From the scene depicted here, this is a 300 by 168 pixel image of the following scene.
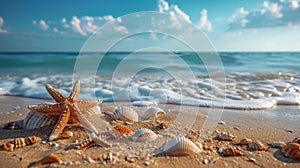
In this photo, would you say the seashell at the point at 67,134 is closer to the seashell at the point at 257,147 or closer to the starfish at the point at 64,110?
the starfish at the point at 64,110

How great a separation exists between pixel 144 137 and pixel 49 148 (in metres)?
0.98

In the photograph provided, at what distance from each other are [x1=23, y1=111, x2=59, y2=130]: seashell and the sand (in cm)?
7

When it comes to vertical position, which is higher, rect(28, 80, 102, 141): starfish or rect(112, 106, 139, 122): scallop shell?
rect(28, 80, 102, 141): starfish

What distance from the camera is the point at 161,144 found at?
246 centimetres

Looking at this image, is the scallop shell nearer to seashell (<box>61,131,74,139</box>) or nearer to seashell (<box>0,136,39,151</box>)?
seashell (<box>61,131,74,139</box>)

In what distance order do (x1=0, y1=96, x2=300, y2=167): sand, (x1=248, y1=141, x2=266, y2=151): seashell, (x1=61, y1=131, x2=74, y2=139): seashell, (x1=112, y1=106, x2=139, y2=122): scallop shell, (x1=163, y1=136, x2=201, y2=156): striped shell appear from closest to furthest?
(x1=0, y1=96, x2=300, y2=167): sand, (x1=163, y1=136, x2=201, y2=156): striped shell, (x1=248, y1=141, x2=266, y2=151): seashell, (x1=61, y1=131, x2=74, y2=139): seashell, (x1=112, y1=106, x2=139, y2=122): scallop shell

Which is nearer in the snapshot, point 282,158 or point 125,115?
point 282,158

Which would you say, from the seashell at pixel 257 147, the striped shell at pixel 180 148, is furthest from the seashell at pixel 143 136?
the seashell at pixel 257 147

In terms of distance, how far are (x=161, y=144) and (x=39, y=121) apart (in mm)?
1515

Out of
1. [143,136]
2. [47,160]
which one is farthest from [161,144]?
[47,160]

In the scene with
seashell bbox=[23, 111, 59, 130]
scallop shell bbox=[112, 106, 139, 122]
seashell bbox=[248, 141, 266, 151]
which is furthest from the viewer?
scallop shell bbox=[112, 106, 139, 122]

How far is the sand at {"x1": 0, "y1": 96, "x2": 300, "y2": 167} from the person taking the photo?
207 cm

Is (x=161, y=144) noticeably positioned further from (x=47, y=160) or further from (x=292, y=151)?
(x=292, y=151)

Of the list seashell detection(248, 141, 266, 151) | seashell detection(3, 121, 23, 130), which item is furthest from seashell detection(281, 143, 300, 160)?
seashell detection(3, 121, 23, 130)
